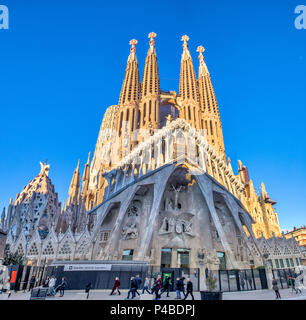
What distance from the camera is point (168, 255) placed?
28.0 m

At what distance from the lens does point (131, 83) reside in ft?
166

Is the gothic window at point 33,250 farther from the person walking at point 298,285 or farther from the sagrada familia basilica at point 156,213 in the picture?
the person walking at point 298,285

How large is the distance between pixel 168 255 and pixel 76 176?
38028 millimetres

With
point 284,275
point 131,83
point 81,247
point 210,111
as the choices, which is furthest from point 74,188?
point 284,275

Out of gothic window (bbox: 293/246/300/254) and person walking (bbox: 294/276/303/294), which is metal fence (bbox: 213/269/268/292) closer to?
person walking (bbox: 294/276/303/294)

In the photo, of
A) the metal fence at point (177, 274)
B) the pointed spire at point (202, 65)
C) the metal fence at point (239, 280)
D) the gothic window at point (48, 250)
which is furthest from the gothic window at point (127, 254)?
the pointed spire at point (202, 65)

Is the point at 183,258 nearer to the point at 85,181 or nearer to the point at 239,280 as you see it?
the point at 239,280

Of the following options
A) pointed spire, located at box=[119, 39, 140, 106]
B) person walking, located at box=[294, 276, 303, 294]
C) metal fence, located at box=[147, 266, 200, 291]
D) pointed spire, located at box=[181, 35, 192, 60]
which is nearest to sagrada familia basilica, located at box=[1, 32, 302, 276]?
pointed spire, located at box=[119, 39, 140, 106]

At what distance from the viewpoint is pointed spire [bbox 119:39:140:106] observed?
4791cm

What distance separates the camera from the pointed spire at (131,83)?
47.9 m

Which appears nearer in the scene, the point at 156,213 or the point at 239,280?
the point at 239,280

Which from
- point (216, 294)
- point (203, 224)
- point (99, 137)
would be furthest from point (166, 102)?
point (216, 294)

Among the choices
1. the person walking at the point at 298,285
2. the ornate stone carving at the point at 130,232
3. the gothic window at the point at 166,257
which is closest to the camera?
the person walking at the point at 298,285
